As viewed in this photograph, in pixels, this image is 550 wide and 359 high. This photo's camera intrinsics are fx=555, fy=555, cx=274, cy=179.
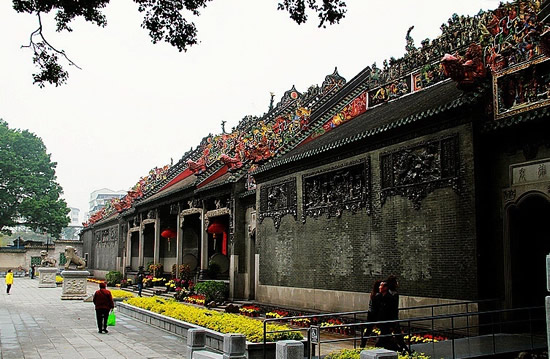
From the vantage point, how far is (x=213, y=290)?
21938 mm

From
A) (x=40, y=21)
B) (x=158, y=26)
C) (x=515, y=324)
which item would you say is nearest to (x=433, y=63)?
(x=515, y=324)

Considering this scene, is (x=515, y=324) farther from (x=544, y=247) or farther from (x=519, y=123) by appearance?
(x=519, y=123)

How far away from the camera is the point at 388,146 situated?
14.0 metres

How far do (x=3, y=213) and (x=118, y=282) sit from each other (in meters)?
25.9

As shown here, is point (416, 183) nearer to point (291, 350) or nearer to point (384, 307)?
point (384, 307)

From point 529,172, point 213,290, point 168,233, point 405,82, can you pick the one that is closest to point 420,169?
point 529,172

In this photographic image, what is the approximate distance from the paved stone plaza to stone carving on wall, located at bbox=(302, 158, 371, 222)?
224 inches

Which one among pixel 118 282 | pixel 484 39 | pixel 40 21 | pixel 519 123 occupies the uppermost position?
pixel 484 39

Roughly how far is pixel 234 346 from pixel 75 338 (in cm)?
664

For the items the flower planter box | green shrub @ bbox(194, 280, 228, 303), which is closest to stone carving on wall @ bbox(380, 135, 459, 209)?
the flower planter box

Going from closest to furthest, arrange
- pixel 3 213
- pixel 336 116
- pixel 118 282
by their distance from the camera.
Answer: pixel 336 116 < pixel 118 282 < pixel 3 213

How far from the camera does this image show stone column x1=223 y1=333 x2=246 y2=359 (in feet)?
29.2

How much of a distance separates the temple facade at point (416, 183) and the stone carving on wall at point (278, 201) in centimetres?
7

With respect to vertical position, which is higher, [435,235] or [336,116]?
[336,116]
